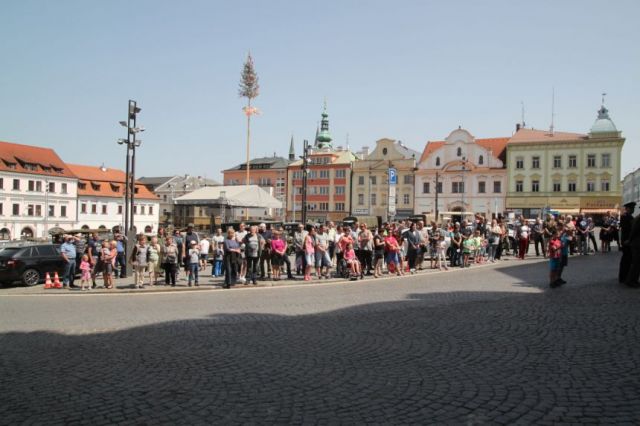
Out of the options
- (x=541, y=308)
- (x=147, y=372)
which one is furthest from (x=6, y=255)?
(x=541, y=308)

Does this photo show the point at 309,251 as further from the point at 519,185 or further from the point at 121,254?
the point at 519,185

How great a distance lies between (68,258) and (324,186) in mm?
67261

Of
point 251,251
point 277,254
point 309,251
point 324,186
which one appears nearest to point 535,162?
point 324,186

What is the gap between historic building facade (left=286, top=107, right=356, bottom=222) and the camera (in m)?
81.0

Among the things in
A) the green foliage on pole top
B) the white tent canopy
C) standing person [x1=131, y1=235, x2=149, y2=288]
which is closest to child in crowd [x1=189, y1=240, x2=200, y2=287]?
standing person [x1=131, y1=235, x2=149, y2=288]

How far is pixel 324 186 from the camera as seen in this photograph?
8306 centimetres

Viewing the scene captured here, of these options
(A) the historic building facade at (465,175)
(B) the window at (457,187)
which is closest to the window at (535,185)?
(A) the historic building facade at (465,175)

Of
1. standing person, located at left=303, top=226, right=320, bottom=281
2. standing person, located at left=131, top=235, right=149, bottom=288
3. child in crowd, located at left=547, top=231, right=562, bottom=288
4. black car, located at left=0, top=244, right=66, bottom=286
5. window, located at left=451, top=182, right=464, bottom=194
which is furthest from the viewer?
window, located at left=451, top=182, right=464, bottom=194

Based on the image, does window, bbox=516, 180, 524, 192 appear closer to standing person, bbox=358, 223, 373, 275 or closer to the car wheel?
standing person, bbox=358, 223, 373, 275

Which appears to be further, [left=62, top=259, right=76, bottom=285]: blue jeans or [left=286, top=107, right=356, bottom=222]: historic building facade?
[left=286, top=107, right=356, bottom=222]: historic building facade

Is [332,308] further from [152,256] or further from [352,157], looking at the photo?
[352,157]

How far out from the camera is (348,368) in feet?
21.4

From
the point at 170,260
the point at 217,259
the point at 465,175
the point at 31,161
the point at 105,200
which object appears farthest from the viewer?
the point at 105,200

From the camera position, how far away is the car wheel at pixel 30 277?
18.1m
